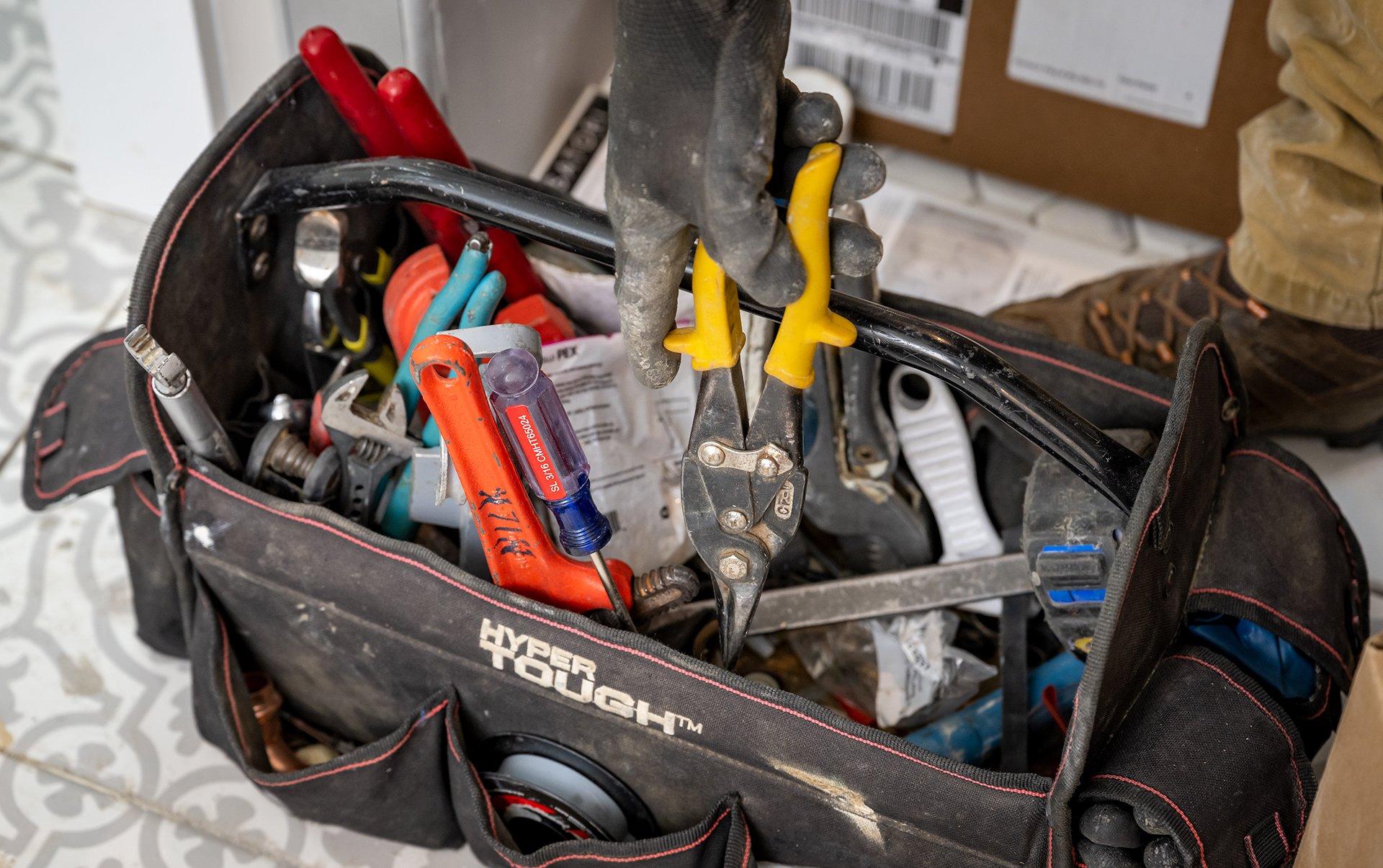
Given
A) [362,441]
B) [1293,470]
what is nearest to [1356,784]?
[1293,470]

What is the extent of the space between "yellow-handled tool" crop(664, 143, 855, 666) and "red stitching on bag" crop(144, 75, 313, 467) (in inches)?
12.5

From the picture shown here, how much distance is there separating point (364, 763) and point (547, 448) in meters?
0.25

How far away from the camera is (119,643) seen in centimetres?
103

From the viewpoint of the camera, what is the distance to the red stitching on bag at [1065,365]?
841 mm

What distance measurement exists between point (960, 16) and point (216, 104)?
677mm

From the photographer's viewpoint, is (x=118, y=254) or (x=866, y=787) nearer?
(x=866, y=787)

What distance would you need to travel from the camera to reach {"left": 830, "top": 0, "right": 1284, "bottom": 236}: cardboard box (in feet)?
3.99

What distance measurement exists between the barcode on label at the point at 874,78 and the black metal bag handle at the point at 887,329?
0.64m


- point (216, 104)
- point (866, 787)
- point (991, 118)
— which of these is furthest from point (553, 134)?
point (866, 787)

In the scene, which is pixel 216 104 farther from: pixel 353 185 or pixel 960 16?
pixel 960 16

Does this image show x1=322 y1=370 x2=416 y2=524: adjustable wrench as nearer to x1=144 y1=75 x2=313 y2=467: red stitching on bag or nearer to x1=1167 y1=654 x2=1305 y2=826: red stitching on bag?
x1=144 y1=75 x2=313 y2=467: red stitching on bag

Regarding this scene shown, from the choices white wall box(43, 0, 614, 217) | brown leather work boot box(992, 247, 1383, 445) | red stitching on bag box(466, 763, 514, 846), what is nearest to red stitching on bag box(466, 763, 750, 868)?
red stitching on bag box(466, 763, 514, 846)

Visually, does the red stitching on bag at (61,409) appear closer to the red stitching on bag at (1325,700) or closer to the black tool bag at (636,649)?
the black tool bag at (636,649)

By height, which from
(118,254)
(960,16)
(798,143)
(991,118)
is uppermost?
(798,143)
